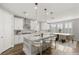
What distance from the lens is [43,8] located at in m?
1.70

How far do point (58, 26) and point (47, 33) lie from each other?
282mm

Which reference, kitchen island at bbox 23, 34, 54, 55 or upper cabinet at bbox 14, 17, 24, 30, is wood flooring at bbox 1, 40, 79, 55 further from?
upper cabinet at bbox 14, 17, 24, 30

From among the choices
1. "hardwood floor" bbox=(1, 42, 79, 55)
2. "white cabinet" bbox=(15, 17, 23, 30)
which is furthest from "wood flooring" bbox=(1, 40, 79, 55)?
"white cabinet" bbox=(15, 17, 23, 30)

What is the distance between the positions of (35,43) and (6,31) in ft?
2.18

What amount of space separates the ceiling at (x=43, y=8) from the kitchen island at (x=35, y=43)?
1.40 ft

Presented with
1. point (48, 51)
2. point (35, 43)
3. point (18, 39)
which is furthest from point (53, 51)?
point (18, 39)

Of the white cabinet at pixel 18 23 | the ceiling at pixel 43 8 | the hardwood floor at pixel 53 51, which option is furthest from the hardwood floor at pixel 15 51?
the ceiling at pixel 43 8

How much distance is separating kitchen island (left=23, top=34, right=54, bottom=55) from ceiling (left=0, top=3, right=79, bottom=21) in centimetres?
43

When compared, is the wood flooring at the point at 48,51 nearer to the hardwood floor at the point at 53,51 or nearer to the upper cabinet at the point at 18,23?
the hardwood floor at the point at 53,51

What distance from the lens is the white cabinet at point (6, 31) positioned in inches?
67.3

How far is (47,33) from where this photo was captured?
1.82 metres

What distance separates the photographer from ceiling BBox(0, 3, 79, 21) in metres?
1.66

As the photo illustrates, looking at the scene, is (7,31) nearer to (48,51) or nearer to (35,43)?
(35,43)
